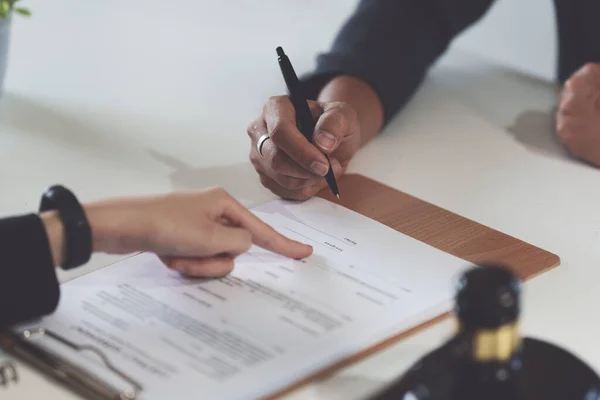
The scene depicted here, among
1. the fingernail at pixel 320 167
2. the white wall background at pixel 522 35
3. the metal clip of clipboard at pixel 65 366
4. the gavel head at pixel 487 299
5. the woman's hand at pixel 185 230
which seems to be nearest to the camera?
the gavel head at pixel 487 299

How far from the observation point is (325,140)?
980 millimetres

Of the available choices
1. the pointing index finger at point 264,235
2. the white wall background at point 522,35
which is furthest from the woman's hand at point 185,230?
the white wall background at point 522,35

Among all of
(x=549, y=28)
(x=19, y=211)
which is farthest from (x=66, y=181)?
(x=549, y=28)

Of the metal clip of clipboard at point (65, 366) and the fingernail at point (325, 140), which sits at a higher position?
the fingernail at point (325, 140)

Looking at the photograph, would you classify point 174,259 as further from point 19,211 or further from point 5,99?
point 5,99

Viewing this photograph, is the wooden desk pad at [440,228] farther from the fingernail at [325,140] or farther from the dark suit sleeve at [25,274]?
the dark suit sleeve at [25,274]

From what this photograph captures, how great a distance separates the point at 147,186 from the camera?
1.03 metres

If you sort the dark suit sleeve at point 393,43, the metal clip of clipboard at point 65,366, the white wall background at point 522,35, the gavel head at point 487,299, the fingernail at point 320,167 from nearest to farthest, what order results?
the gavel head at point 487,299 → the metal clip of clipboard at point 65,366 → the fingernail at point 320,167 → the dark suit sleeve at point 393,43 → the white wall background at point 522,35

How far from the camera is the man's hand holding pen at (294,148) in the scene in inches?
Result: 38.3

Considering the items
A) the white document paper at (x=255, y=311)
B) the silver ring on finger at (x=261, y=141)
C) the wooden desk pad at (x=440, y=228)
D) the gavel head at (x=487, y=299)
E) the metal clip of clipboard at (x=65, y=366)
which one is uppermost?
the gavel head at (x=487, y=299)

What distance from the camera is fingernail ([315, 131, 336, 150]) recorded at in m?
0.98

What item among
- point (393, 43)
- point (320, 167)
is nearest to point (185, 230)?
point (320, 167)

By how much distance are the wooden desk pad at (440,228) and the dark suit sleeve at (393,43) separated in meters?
0.23

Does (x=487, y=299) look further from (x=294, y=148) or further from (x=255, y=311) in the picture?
(x=294, y=148)
